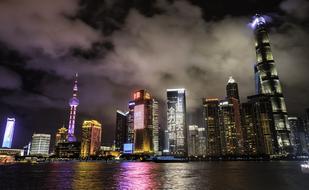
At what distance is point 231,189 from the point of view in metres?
45.8

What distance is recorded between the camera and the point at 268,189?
1829 inches

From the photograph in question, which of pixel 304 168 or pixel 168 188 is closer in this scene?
pixel 168 188

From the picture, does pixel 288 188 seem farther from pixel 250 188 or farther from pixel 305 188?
pixel 250 188

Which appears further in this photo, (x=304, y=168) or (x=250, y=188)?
(x=304, y=168)

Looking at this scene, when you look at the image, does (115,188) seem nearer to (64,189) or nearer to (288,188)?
(64,189)

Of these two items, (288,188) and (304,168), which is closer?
(288,188)

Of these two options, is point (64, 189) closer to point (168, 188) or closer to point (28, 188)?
point (28, 188)

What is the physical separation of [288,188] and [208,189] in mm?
15074

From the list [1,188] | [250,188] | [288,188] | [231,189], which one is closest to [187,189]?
[231,189]

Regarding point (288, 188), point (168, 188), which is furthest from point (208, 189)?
point (288, 188)

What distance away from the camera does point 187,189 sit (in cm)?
4553

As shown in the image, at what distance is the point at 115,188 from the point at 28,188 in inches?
624

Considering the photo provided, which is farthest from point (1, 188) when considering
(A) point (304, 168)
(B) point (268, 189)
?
(A) point (304, 168)

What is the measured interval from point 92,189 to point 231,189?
23984 mm
